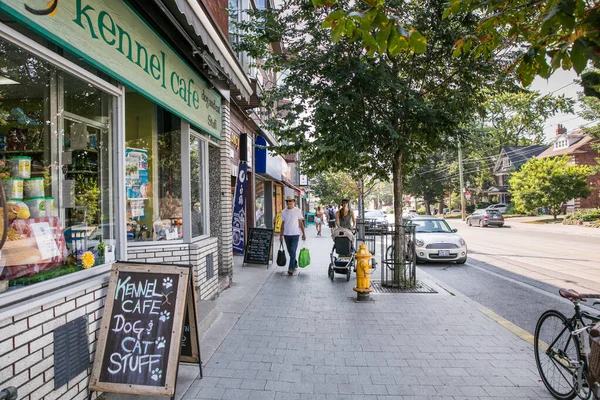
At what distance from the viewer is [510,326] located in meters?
5.40

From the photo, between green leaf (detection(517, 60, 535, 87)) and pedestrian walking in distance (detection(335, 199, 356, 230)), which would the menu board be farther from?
pedestrian walking in distance (detection(335, 199, 356, 230))

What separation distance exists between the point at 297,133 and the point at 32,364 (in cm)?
600

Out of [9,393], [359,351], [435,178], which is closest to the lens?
[9,393]

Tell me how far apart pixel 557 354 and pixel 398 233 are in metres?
4.55

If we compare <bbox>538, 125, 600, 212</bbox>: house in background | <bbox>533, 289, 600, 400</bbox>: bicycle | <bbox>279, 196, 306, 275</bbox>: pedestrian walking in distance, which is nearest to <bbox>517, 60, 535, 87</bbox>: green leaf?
<bbox>533, 289, 600, 400</bbox>: bicycle

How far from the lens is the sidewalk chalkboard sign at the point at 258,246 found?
983 cm

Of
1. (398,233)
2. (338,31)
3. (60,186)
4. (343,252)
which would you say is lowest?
(343,252)

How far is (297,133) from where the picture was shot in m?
7.70

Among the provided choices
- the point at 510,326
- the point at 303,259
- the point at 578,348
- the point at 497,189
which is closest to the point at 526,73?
the point at 578,348

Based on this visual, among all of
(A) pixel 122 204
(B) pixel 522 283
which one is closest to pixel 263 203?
(B) pixel 522 283

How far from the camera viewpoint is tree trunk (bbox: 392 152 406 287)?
25.8 feet

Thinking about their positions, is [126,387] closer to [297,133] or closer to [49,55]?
[49,55]

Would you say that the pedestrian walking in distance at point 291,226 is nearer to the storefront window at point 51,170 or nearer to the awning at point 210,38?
the awning at point 210,38

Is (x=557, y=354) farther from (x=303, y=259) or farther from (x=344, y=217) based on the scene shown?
(x=344, y=217)
